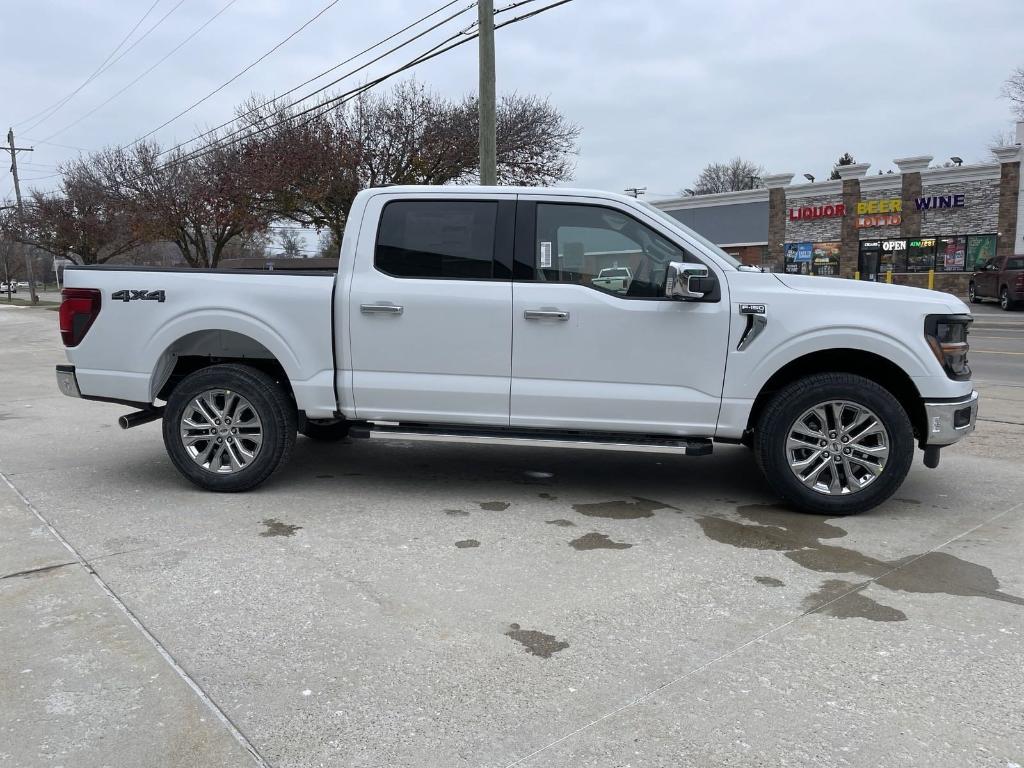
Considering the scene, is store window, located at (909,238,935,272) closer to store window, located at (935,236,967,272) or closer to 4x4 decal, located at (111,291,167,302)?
store window, located at (935,236,967,272)

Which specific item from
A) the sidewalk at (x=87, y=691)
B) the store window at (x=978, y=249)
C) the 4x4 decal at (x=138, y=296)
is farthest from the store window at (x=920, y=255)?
the sidewalk at (x=87, y=691)

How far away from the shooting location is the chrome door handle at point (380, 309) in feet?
17.4

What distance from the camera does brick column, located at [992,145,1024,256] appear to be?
34.0 meters

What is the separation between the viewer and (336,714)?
2877 mm

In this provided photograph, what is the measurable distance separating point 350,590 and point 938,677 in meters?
2.52

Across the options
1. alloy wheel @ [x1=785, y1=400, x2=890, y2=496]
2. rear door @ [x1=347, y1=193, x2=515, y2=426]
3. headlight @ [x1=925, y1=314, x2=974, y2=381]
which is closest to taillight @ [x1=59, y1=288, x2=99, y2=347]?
rear door @ [x1=347, y1=193, x2=515, y2=426]

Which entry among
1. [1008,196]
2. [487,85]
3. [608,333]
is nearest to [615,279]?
[608,333]

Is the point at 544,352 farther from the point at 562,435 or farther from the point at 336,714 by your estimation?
the point at 336,714

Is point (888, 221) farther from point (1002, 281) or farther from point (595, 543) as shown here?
point (595, 543)

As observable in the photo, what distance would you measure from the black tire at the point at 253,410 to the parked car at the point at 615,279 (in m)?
A: 2.26

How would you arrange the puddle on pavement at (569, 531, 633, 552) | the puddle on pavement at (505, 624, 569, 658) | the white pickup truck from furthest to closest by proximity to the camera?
1. the white pickup truck
2. the puddle on pavement at (569, 531, 633, 552)
3. the puddle on pavement at (505, 624, 569, 658)

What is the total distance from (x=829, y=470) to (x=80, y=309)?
5.04 m

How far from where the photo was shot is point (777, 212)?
1654 inches

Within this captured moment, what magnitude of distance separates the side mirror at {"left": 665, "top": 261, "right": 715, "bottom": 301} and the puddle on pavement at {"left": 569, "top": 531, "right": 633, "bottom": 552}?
1.52 meters
